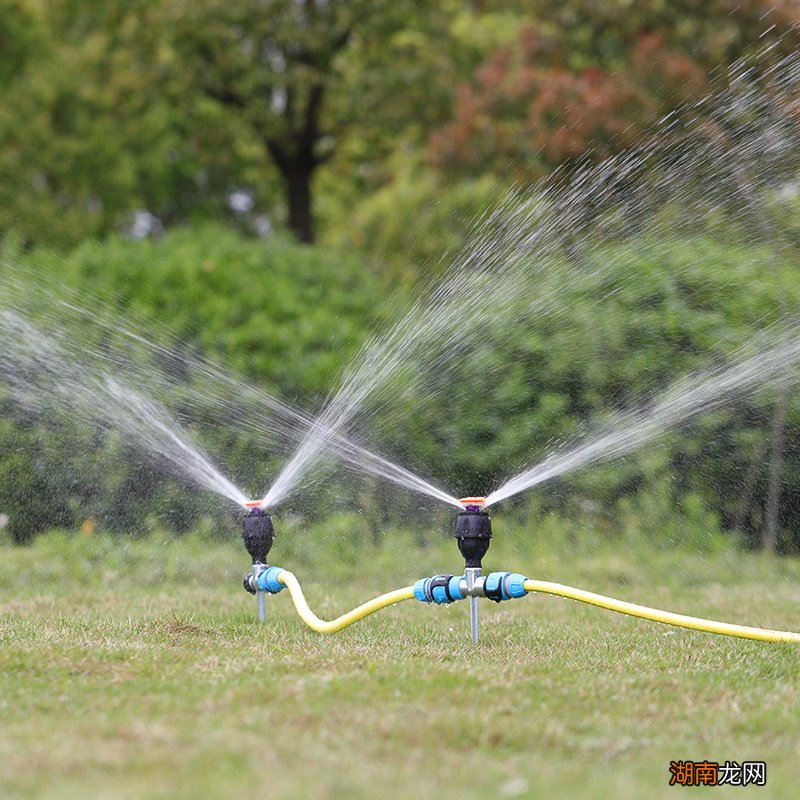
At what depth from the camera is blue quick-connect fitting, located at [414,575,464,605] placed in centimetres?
484

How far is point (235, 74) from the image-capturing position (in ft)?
53.9

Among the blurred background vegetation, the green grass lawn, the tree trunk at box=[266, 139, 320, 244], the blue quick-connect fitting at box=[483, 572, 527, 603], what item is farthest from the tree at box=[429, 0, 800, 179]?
the blue quick-connect fitting at box=[483, 572, 527, 603]

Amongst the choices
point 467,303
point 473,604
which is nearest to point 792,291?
point 467,303

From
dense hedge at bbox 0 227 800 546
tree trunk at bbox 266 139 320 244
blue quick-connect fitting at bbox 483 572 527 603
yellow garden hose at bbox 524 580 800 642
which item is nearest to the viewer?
yellow garden hose at bbox 524 580 800 642

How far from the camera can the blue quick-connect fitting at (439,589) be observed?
15.9 feet

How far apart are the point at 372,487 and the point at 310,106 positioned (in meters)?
8.81

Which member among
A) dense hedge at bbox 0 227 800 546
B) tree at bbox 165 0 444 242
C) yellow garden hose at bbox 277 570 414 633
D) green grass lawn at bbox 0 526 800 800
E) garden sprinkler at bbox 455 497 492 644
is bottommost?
green grass lawn at bbox 0 526 800 800

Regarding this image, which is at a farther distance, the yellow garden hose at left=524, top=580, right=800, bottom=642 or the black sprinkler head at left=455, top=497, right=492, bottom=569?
the black sprinkler head at left=455, top=497, right=492, bottom=569

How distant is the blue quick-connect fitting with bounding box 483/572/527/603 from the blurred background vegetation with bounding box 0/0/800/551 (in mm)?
4086

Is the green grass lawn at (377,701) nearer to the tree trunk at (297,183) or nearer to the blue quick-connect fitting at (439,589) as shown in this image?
the blue quick-connect fitting at (439,589)

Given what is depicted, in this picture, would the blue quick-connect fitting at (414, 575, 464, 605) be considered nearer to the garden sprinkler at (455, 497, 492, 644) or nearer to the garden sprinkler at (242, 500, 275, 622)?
the garden sprinkler at (455, 497, 492, 644)

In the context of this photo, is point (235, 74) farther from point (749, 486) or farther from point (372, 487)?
point (749, 486)

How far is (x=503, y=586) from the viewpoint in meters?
4.75

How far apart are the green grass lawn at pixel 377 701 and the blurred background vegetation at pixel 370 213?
260 centimetres
